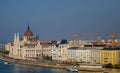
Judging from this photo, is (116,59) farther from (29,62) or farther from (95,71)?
(29,62)

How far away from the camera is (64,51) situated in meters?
33.4

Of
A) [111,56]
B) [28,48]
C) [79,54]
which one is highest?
[28,48]

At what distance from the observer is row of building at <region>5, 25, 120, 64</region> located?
27.7m

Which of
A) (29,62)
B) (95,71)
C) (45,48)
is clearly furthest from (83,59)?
(45,48)

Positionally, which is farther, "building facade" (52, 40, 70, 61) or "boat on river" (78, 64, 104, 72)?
"building facade" (52, 40, 70, 61)

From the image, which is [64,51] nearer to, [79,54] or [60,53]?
[60,53]

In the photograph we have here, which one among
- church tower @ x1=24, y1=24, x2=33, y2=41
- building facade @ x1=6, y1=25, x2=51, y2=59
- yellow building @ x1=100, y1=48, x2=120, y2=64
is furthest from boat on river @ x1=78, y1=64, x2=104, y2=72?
church tower @ x1=24, y1=24, x2=33, y2=41

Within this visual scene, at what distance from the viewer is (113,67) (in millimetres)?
24578

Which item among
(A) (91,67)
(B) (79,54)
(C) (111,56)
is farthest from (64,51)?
(A) (91,67)

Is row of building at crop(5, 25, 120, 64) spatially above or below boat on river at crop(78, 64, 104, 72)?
above

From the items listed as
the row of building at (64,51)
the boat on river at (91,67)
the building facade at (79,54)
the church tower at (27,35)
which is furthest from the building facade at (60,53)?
the church tower at (27,35)

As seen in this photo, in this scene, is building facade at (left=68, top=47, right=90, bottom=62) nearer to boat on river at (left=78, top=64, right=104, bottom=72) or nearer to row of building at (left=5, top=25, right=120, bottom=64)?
row of building at (left=5, top=25, right=120, bottom=64)

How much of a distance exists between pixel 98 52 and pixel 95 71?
5.89 m

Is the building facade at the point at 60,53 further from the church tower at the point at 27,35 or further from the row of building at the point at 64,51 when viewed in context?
the church tower at the point at 27,35
